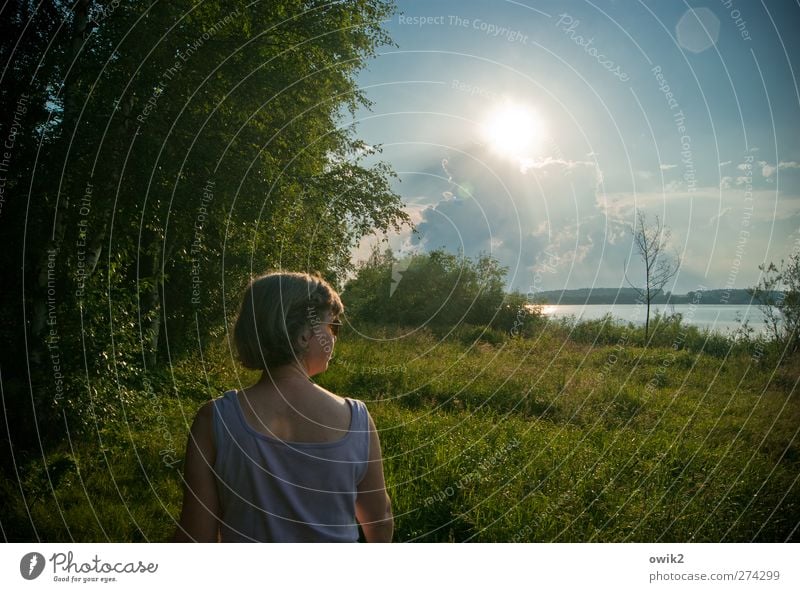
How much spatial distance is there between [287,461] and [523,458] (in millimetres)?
3533

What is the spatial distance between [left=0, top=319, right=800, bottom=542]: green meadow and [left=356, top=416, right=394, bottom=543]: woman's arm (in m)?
1.74

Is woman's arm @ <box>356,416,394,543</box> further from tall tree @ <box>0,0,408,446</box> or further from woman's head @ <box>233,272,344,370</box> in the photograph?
tall tree @ <box>0,0,408,446</box>

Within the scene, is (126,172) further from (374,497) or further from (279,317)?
(374,497)

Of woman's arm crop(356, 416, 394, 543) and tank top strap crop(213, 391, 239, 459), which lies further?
woman's arm crop(356, 416, 394, 543)

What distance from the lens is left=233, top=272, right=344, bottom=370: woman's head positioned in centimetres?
194

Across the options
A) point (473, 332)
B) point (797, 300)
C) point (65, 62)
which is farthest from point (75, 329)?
point (473, 332)
